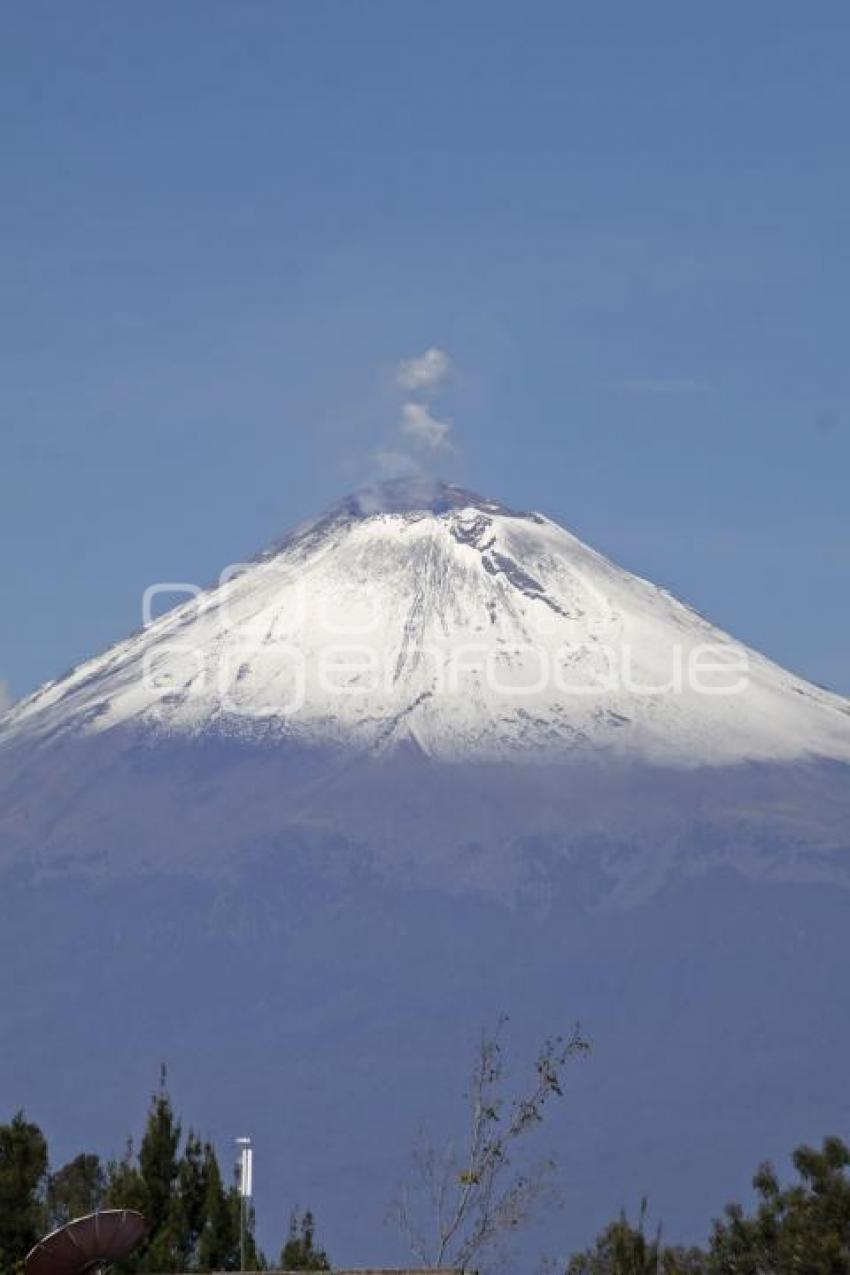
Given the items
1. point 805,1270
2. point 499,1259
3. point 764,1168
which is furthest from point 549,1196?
point 764,1168

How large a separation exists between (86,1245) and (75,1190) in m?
66.6

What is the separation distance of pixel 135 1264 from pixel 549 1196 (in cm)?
840

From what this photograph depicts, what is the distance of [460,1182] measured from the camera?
48.5m

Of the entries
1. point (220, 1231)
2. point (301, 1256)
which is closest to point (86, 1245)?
point (220, 1231)

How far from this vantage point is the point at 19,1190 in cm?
6350

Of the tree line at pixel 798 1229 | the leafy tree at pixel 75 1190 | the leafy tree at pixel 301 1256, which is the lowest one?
the leafy tree at pixel 301 1256

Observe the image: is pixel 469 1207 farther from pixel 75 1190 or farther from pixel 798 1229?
pixel 75 1190

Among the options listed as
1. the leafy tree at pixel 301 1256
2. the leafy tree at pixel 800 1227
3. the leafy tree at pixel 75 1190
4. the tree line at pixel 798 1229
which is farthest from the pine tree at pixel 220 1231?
the leafy tree at pixel 75 1190

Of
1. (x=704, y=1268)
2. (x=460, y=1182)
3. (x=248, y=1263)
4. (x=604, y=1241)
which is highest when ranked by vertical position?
→ (x=604, y=1241)

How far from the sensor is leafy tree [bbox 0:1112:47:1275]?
62625mm

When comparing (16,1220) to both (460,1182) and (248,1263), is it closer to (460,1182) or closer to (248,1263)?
(248,1263)

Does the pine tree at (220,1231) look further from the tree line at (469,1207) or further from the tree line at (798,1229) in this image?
the tree line at (798,1229)

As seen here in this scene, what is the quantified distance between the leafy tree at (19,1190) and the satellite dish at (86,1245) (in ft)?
65.9

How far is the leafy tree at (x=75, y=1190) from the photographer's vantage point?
9788 centimetres
